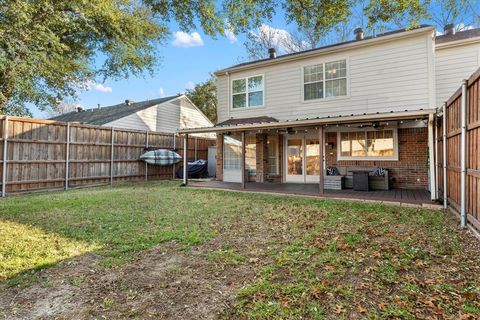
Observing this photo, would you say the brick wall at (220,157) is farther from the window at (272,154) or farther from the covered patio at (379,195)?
the covered patio at (379,195)

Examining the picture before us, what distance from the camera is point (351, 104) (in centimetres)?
982

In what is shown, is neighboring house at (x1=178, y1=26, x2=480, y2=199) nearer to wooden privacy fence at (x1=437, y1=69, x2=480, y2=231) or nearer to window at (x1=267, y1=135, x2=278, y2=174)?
window at (x1=267, y1=135, x2=278, y2=174)

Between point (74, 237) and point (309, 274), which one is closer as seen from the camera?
point (309, 274)

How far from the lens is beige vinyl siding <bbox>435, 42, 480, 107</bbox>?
934cm

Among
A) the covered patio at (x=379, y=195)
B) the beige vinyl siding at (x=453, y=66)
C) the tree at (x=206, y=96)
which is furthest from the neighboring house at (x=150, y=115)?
the beige vinyl siding at (x=453, y=66)

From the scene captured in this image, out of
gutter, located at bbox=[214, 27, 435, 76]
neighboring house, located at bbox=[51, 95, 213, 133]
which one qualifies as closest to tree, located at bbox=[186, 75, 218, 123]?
neighboring house, located at bbox=[51, 95, 213, 133]

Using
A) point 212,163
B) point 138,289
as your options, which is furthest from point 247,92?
point 138,289

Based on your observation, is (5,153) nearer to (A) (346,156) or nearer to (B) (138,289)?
(B) (138,289)

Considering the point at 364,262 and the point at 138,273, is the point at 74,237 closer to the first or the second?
the point at 138,273

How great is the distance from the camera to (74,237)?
4.58 metres

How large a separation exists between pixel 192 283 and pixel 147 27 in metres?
11.8

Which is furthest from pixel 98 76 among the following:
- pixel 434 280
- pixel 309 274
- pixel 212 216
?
pixel 434 280

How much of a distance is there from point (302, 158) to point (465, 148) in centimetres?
654

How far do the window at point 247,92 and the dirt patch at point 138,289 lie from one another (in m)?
8.92
